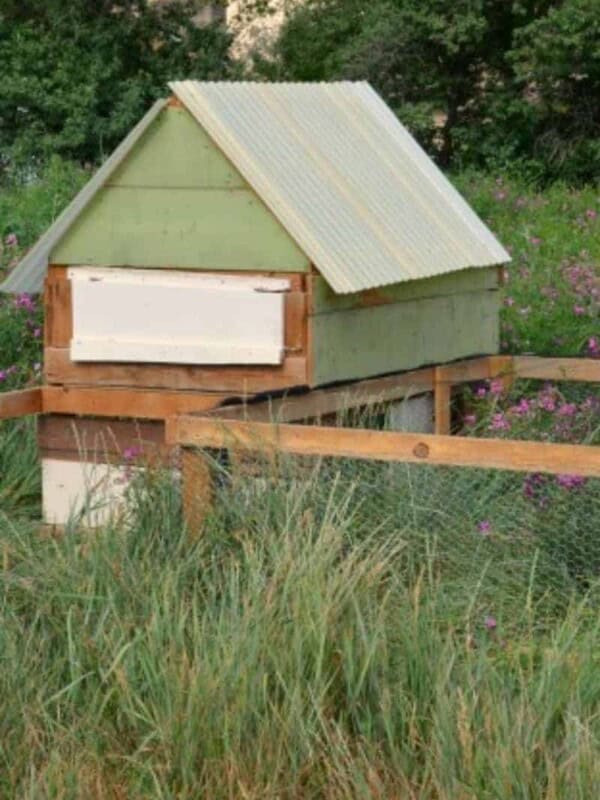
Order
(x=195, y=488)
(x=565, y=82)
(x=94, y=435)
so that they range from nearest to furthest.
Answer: (x=195, y=488) < (x=94, y=435) < (x=565, y=82)

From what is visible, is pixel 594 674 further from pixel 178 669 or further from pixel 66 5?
pixel 66 5

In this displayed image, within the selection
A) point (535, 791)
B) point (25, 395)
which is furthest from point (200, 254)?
point (535, 791)

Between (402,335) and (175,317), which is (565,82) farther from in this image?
(175,317)

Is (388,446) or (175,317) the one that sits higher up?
(175,317)

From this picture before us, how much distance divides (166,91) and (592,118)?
14.2 ft

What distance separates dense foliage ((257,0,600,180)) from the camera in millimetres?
19562

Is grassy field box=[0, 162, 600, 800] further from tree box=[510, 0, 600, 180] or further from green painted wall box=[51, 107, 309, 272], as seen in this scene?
tree box=[510, 0, 600, 180]

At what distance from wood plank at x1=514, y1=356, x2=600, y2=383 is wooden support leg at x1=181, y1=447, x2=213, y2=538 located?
203 cm

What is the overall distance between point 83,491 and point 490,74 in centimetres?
1479

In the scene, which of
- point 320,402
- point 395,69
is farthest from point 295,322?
point 395,69

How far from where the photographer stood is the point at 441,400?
26.5ft

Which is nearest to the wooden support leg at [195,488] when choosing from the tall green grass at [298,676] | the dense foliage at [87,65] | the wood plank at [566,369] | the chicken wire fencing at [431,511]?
the chicken wire fencing at [431,511]

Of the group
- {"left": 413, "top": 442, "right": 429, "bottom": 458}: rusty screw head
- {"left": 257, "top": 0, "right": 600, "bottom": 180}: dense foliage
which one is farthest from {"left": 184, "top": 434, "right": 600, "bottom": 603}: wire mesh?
{"left": 257, "top": 0, "right": 600, "bottom": 180}: dense foliage

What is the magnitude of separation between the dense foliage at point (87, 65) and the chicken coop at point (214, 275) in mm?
12953
